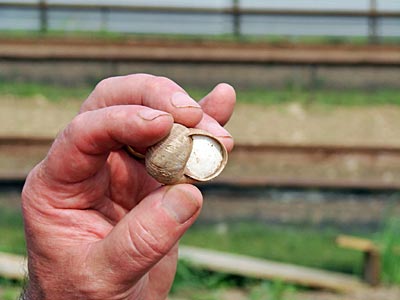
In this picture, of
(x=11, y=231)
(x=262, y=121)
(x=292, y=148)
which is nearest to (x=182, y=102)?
(x=11, y=231)

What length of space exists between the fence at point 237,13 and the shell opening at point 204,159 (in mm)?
5487

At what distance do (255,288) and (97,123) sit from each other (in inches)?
110

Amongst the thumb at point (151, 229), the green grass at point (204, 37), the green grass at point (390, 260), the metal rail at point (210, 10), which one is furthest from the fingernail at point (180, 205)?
the metal rail at point (210, 10)

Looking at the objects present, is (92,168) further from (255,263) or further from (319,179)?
(319,179)

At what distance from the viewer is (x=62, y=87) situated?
21.1ft

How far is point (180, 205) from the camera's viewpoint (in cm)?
129

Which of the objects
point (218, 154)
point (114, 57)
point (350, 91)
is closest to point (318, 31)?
point (350, 91)

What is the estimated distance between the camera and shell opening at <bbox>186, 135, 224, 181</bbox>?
138cm

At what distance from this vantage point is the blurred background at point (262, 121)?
4.11 m

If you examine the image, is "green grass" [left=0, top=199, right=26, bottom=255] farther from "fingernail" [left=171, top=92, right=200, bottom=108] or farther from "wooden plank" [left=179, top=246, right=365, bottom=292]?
"fingernail" [left=171, top=92, right=200, bottom=108]

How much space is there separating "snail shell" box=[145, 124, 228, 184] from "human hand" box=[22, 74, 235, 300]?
0.02 metres

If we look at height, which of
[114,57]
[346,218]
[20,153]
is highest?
[114,57]

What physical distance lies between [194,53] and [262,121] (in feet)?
2.37

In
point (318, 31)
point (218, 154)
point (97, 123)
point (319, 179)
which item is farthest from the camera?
point (318, 31)
